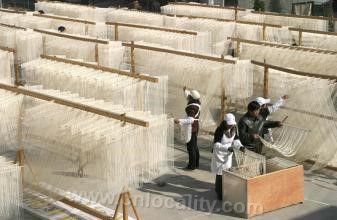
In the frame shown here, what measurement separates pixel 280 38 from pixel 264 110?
8.65 metres

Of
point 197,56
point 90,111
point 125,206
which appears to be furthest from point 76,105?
point 197,56

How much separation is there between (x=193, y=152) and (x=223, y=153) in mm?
1742

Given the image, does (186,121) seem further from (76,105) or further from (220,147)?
(76,105)

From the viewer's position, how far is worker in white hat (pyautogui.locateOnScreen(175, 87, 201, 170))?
11.7m

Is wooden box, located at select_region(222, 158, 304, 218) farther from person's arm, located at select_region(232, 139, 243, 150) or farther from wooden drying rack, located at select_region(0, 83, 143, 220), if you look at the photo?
wooden drying rack, located at select_region(0, 83, 143, 220)

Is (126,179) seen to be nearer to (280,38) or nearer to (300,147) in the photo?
(300,147)

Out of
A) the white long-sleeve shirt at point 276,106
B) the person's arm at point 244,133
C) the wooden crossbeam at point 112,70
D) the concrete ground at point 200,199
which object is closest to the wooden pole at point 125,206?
the concrete ground at point 200,199

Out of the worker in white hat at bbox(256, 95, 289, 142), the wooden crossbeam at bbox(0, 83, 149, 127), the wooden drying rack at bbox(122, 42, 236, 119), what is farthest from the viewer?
the wooden drying rack at bbox(122, 42, 236, 119)

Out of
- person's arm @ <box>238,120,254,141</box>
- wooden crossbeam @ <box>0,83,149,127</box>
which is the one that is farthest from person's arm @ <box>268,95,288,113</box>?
wooden crossbeam @ <box>0,83,149,127</box>

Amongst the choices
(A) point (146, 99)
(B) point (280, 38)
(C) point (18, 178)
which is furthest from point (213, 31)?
(C) point (18, 178)

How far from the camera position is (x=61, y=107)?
33.4 ft

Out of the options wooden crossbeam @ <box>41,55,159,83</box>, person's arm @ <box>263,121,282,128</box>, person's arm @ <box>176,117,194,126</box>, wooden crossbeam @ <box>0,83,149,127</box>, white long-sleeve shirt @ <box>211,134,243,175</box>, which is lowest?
white long-sleeve shirt @ <box>211,134,243,175</box>

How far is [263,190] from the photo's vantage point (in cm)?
1008

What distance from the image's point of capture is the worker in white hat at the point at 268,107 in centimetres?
1178
